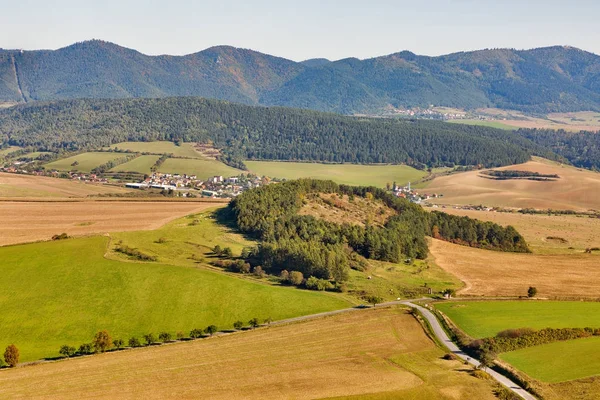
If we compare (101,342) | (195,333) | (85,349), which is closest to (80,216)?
(85,349)

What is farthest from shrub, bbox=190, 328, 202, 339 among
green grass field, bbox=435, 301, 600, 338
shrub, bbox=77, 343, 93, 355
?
green grass field, bbox=435, 301, 600, 338

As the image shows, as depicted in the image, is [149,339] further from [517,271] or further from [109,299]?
[517,271]

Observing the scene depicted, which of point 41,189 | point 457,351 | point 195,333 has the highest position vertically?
point 41,189

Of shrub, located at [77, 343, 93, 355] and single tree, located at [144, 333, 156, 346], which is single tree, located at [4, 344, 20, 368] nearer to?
shrub, located at [77, 343, 93, 355]

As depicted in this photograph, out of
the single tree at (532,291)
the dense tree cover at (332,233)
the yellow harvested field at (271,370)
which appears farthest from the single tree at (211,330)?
the single tree at (532,291)

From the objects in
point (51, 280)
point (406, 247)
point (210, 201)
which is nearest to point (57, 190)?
point (210, 201)

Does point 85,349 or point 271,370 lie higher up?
point 271,370

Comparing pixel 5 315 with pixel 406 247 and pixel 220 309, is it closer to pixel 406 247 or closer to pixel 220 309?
pixel 220 309
